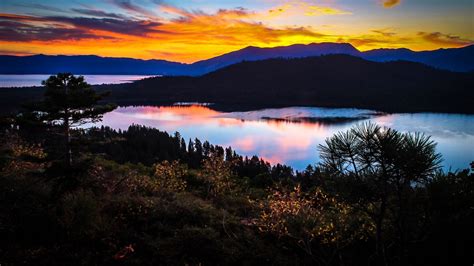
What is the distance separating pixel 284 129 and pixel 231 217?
4586 inches

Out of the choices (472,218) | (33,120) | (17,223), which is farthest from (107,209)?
(472,218)

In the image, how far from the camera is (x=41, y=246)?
1044cm

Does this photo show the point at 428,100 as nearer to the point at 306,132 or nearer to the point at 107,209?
the point at 306,132

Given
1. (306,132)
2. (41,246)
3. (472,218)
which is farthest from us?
(306,132)

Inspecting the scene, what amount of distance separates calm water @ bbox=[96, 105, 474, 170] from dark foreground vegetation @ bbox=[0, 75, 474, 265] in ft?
190

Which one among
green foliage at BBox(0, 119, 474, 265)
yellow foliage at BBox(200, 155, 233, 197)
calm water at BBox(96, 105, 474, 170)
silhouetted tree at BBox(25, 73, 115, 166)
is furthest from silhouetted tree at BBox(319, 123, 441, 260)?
calm water at BBox(96, 105, 474, 170)

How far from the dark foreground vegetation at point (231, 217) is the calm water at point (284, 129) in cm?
5793

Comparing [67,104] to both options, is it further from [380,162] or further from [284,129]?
[284,129]

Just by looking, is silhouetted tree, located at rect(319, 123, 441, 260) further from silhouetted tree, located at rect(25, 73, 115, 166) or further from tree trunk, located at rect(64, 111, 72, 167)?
tree trunk, located at rect(64, 111, 72, 167)

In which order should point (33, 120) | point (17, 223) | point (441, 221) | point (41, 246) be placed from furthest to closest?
1. point (33, 120)
2. point (17, 223)
3. point (41, 246)
4. point (441, 221)

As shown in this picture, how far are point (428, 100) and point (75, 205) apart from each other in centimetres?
21515

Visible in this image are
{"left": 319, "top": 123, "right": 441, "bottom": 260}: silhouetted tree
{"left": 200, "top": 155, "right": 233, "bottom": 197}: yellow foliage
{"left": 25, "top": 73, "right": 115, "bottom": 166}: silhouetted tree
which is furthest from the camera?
{"left": 200, "top": 155, "right": 233, "bottom": 197}: yellow foliage

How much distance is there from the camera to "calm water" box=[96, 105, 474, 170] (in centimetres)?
8688

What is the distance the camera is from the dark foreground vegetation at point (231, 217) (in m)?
6.03
